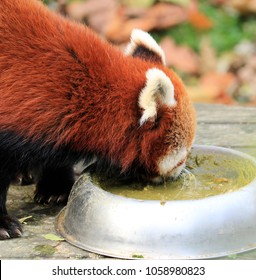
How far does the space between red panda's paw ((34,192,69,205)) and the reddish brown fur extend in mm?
646

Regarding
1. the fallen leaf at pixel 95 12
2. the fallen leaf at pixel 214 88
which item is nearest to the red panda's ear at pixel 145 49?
the fallen leaf at pixel 214 88

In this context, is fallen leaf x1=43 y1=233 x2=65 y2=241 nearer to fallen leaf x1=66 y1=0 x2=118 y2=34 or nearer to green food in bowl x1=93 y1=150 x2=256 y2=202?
green food in bowl x1=93 y1=150 x2=256 y2=202

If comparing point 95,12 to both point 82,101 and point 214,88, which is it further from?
point 82,101

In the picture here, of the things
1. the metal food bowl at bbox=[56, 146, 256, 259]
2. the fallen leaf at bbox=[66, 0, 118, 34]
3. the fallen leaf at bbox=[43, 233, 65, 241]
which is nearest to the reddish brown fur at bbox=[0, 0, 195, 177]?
the metal food bowl at bbox=[56, 146, 256, 259]

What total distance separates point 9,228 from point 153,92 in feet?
→ 2.97

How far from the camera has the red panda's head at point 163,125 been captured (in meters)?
3.35

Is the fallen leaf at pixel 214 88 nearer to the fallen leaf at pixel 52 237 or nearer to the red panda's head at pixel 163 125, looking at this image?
the red panda's head at pixel 163 125

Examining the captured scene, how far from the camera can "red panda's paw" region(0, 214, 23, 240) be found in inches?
142

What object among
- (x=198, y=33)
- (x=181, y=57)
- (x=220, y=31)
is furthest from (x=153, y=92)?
(x=220, y=31)

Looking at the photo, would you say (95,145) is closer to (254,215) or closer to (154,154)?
(154,154)

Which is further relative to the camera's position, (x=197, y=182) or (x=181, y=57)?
(x=181, y=57)

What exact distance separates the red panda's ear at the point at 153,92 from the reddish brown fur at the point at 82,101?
51mm

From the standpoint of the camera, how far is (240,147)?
4.62 meters

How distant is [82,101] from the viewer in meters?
3.43
